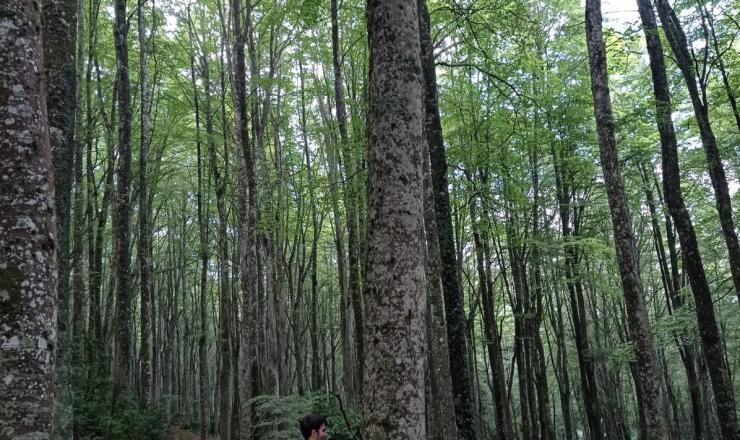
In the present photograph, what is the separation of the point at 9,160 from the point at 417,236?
98.7 inches

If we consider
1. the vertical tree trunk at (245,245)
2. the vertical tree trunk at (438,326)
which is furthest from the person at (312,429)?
the vertical tree trunk at (245,245)

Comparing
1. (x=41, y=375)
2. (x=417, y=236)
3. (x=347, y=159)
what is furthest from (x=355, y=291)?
(x=41, y=375)

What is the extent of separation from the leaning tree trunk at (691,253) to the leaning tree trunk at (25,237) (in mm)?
10244

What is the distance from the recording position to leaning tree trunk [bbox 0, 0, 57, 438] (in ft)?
8.21

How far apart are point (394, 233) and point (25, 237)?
7.24 ft

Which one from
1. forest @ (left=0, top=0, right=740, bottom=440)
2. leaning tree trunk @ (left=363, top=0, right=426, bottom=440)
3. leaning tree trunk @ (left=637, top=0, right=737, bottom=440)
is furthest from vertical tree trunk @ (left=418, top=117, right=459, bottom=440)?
leaning tree trunk @ (left=637, top=0, right=737, bottom=440)

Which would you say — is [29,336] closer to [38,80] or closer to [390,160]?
[38,80]

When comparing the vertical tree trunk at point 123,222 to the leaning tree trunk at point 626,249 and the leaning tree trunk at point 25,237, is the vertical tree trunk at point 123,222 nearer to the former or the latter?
the leaning tree trunk at point 25,237

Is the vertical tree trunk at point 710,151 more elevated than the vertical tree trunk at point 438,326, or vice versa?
the vertical tree trunk at point 710,151

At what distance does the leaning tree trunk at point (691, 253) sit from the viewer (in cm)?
944

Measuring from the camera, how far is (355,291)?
505 inches

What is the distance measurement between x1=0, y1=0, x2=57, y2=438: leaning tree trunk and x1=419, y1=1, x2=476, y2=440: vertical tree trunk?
20.1 feet

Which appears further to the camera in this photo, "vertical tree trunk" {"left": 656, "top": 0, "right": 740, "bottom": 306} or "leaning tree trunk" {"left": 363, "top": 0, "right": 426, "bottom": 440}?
"vertical tree trunk" {"left": 656, "top": 0, "right": 740, "bottom": 306}

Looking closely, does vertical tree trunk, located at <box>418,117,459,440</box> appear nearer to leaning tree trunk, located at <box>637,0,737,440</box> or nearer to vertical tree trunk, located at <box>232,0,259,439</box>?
vertical tree trunk, located at <box>232,0,259,439</box>
